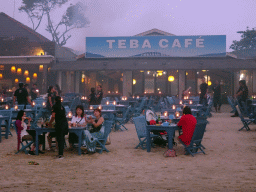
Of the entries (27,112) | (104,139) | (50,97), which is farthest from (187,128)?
(27,112)

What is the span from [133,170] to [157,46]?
61.0 ft

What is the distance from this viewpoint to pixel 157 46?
76.8 ft

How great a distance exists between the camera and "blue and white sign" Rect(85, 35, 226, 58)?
23.1 m

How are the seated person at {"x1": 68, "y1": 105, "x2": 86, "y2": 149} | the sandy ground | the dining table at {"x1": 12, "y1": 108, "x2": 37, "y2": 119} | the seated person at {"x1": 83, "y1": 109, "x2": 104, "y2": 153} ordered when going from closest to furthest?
the sandy ground, the seated person at {"x1": 83, "y1": 109, "x2": 104, "y2": 153}, the seated person at {"x1": 68, "y1": 105, "x2": 86, "y2": 149}, the dining table at {"x1": 12, "y1": 108, "x2": 37, "y2": 119}

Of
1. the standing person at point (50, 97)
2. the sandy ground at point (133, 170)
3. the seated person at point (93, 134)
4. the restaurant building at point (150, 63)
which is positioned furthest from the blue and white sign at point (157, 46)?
the seated person at point (93, 134)

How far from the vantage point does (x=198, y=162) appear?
6.26 m

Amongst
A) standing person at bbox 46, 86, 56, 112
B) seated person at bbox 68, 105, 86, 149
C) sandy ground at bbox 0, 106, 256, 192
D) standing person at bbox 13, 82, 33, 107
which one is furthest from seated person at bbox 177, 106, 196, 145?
standing person at bbox 13, 82, 33, 107

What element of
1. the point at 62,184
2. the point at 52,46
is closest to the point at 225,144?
the point at 62,184

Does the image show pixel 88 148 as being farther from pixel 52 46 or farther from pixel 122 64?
pixel 52 46

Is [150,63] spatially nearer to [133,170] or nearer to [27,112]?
[27,112]

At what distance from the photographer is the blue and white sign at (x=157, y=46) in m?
23.1

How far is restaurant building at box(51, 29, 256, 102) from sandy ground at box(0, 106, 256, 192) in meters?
15.2

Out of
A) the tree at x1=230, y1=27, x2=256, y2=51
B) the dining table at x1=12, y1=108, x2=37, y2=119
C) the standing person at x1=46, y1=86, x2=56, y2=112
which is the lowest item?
the dining table at x1=12, y1=108, x2=37, y2=119

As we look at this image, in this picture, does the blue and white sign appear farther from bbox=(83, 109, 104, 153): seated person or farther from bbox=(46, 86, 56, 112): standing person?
bbox=(83, 109, 104, 153): seated person
